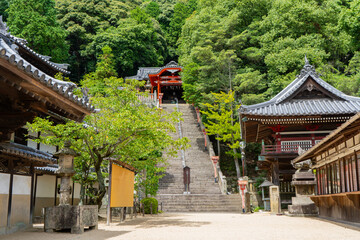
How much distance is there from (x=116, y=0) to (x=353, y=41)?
42.7m

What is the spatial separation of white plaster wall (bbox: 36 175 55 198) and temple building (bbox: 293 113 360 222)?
1098 centimetres

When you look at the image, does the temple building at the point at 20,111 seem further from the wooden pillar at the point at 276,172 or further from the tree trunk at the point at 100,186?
the wooden pillar at the point at 276,172

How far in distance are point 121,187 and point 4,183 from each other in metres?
4.26

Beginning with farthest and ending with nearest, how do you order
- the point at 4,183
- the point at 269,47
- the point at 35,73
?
the point at 269,47
the point at 4,183
the point at 35,73

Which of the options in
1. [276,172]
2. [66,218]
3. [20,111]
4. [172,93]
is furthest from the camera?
[172,93]

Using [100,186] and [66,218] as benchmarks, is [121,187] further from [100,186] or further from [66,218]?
[66,218]

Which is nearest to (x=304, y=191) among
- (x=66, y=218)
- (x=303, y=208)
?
(x=303, y=208)

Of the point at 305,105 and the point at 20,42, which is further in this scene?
the point at 305,105

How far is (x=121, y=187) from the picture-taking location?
1211cm

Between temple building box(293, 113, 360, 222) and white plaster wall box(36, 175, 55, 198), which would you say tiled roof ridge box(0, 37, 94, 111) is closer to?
temple building box(293, 113, 360, 222)

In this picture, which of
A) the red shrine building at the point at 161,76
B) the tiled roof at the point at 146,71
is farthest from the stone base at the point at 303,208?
the tiled roof at the point at 146,71

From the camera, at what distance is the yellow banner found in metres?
11.1

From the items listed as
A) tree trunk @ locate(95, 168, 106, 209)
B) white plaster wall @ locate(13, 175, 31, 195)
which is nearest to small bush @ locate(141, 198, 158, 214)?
tree trunk @ locate(95, 168, 106, 209)

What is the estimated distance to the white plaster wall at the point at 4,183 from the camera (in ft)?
28.1
